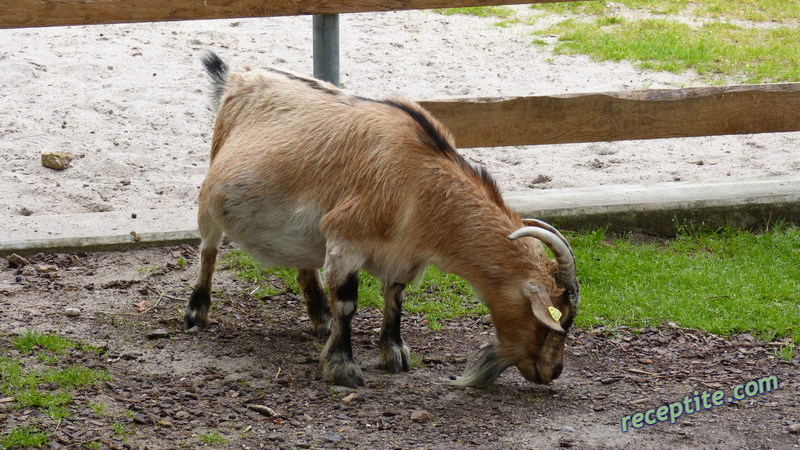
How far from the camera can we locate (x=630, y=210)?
Result: 734 centimetres

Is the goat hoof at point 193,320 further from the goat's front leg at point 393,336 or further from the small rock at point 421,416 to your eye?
the small rock at point 421,416

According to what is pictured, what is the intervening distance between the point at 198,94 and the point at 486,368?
206 inches

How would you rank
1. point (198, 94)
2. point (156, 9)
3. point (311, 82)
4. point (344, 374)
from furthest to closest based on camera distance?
point (198, 94), point (156, 9), point (311, 82), point (344, 374)

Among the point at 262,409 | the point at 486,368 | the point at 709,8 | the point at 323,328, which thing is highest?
the point at 709,8

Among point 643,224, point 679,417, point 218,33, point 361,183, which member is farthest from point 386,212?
point 218,33

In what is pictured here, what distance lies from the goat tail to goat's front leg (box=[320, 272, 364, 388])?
1645 millimetres

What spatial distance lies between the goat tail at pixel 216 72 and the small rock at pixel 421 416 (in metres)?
2.41

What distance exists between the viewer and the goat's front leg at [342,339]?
5168 millimetres

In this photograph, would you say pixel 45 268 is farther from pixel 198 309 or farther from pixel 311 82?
pixel 311 82

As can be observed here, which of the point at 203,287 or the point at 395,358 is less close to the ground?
the point at 203,287

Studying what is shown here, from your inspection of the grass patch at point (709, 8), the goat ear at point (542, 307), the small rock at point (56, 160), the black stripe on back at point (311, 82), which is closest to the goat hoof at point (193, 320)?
the black stripe on back at point (311, 82)

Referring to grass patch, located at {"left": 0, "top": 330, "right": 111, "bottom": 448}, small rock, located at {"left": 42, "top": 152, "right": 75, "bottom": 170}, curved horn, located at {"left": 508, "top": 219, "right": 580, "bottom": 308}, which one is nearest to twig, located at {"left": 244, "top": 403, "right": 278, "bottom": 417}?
grass patch, located at {"left": 0, "top": 330, "right": 111, "bottom": 448}

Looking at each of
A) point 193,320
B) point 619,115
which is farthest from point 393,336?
point 619,115

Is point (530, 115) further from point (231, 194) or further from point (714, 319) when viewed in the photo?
point (231, 194)
